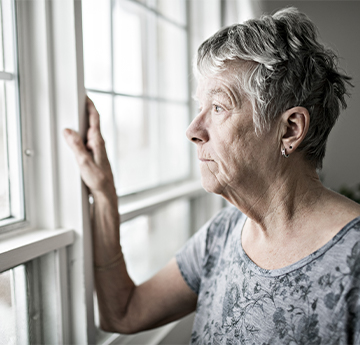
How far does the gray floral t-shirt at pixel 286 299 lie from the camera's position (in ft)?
2.76

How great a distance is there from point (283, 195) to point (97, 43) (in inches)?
36.0

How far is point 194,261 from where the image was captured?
128cm

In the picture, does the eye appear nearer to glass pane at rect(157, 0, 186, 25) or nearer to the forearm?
the forearm

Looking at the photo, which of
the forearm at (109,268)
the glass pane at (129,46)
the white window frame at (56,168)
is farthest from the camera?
the glass pane at (129,46)

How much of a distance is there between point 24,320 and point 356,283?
0.96 metres

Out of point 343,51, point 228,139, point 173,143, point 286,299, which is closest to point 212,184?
point 228,139

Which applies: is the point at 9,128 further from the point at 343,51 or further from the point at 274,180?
the point at 343,51

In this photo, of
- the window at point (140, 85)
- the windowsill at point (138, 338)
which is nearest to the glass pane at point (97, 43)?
the window at point (140, 85)

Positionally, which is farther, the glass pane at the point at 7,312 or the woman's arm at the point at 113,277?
the woman's arm at the point at 113,277

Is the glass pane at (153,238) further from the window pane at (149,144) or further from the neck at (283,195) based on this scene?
the neck at (283,195)

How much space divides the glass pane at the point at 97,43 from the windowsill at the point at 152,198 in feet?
1.67

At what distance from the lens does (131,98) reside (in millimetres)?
1590

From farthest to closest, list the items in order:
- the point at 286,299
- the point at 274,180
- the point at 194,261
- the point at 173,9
A: the point at 173,9, the point at 194,261, the point at 274,180, the point at 286,299

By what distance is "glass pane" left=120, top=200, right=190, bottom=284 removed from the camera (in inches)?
→ 61.7
